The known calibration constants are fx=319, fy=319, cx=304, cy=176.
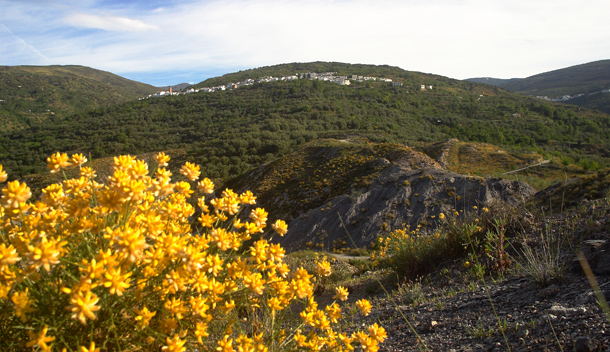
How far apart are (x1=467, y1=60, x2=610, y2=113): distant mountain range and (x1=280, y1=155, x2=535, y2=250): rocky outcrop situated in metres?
80.2

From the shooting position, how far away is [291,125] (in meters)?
51.6

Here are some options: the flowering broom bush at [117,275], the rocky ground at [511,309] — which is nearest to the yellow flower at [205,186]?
the flowering broom bush at [117,275]

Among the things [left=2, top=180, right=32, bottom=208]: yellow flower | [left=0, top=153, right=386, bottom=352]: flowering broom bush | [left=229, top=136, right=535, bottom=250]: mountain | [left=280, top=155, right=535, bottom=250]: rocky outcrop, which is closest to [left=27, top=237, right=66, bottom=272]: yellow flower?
[left=0, top=153, right=386, bottom=352]: flowering broom bush

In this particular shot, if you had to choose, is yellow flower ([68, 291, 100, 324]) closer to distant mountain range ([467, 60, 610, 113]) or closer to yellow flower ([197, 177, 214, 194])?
yellow flower ([197, 177, 214, 194])

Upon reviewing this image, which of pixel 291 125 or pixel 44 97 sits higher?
pixel 44 97

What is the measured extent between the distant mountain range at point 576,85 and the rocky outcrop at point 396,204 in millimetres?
80163

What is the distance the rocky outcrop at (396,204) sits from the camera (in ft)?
45.1

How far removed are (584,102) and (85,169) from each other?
357 feet

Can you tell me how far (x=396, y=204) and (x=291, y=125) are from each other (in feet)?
126

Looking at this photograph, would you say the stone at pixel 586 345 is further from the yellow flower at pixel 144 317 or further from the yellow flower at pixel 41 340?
the yellow flower at pixel 41 340

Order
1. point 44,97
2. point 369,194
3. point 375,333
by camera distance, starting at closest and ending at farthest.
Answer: point 375,333, point 369,194, point 44,97

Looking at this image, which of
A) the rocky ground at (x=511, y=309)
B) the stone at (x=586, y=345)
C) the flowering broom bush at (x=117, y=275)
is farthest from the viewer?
the rocky ground at (x=511, y=309)

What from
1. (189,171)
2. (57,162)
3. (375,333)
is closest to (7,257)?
(57,162)

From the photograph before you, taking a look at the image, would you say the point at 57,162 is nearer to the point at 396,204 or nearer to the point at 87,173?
the point at 87,173
